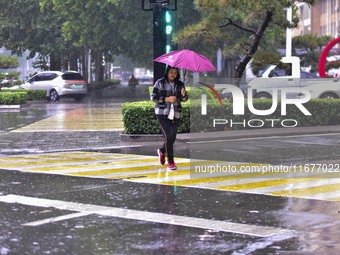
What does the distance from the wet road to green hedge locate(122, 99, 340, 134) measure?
13.8 feet

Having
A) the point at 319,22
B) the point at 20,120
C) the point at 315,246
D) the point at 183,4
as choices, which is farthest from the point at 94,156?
the point at 319,22

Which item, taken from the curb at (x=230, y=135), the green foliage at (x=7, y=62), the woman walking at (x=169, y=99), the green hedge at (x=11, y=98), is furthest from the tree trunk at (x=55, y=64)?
the woman walking at (x=169, y=99)

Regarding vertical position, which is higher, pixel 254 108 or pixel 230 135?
pixel 254 108

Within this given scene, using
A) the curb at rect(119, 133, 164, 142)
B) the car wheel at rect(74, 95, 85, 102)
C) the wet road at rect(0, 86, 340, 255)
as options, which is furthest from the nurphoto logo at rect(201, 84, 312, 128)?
the car wheel at rect(74, 95, 85, 102)

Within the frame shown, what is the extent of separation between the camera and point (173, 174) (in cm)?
1334

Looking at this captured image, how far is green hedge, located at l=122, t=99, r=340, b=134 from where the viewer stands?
20031mm

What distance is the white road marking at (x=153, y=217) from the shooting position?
A: 28.2ft

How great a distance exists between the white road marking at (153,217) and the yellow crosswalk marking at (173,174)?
2.27m

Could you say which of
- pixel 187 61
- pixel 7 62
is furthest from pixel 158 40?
pixel 7 62

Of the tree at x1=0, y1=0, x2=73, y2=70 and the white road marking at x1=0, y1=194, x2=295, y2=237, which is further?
the tree at x1=0, y1=0, x2=73, y2=70

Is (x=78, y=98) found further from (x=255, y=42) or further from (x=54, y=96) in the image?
(x=255, y=42)

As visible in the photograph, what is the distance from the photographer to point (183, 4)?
43.1 m

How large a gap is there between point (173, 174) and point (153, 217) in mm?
3926

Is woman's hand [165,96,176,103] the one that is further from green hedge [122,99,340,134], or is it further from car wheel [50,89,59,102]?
car wheel [50,89,59,102]
